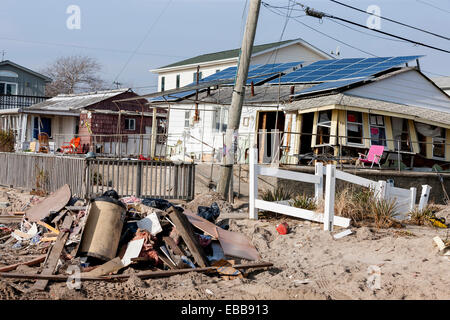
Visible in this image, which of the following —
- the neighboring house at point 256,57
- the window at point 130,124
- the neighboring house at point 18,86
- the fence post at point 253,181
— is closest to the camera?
the fence post at point 253,181

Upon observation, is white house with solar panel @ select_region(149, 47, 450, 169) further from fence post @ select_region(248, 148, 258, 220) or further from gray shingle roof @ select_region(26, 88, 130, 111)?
gray shingle roof @ select_region(26, 88, 130, 111)

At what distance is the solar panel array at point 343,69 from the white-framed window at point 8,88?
29576mm

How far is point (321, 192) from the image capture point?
1050 cm

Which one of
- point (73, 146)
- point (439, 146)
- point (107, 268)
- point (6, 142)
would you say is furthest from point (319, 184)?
point (73, 146)

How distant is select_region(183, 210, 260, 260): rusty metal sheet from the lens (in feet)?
26.9

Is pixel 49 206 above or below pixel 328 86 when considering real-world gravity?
below

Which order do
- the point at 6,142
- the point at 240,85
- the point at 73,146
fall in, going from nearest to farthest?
1. the point at 240,85
2. the point at 6,142
3. the point at 73,146

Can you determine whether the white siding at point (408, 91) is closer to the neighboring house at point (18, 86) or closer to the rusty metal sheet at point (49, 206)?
the rusty metal sheet at point (49, 206)

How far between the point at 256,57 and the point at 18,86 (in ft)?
72.7

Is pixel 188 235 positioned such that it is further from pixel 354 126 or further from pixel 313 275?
pixel 354 126

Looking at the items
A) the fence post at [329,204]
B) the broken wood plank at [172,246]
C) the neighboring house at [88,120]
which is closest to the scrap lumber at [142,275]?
the broken wood plank at [172,246]

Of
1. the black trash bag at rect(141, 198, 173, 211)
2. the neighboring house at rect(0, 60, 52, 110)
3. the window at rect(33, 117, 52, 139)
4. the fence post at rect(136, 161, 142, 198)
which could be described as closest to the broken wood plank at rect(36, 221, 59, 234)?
the black trash bag at rect(141, 198, 173, 211)

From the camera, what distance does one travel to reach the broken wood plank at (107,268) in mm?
6910
